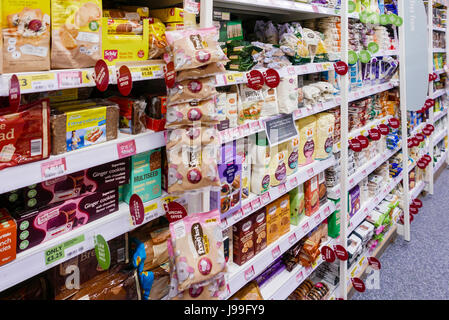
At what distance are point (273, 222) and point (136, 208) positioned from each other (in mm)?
931

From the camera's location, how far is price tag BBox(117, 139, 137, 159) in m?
1.16

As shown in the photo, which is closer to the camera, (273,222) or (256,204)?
(256,204)

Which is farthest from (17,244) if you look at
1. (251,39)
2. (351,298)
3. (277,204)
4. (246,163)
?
(351,298)

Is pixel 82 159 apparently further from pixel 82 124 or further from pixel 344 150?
pixel 344 150

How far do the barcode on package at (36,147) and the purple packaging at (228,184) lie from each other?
2.28 ft

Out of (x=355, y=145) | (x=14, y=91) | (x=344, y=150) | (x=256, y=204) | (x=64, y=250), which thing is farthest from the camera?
Answer: (x=355, y=145)

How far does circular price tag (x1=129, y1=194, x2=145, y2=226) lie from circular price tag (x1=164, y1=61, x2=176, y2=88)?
41 cm

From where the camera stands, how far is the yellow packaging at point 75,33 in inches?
38.1

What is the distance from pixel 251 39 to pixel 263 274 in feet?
4.52

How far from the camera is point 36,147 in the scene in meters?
0.97

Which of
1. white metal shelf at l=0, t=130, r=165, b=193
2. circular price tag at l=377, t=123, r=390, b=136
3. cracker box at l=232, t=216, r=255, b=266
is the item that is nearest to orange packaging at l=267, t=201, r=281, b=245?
cracker box at l=232, t=216, r=255, b=266

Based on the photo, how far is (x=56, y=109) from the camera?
1096 mm

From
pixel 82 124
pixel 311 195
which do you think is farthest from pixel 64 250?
pixel 311 195

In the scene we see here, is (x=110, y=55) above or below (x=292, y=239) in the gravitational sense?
above
